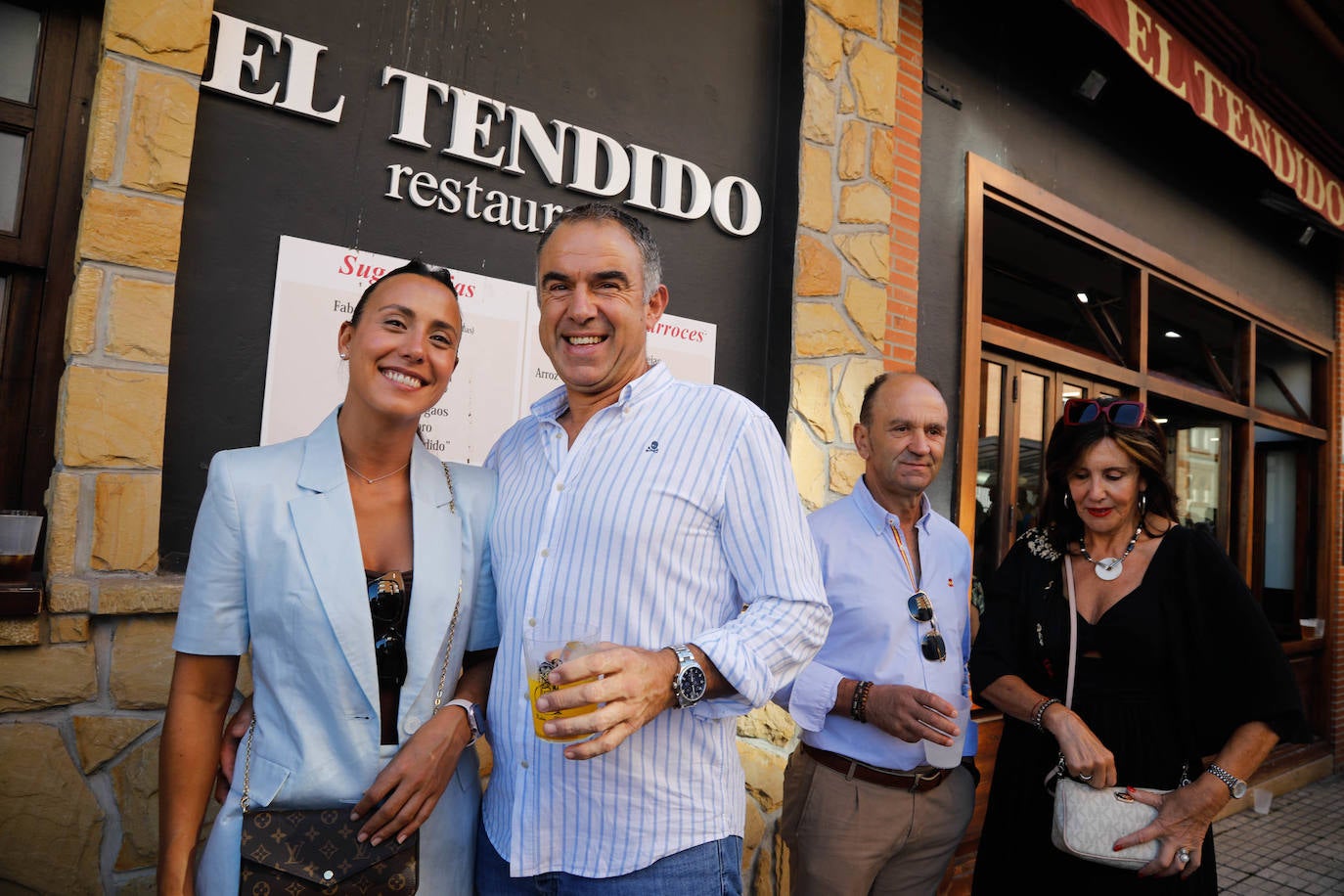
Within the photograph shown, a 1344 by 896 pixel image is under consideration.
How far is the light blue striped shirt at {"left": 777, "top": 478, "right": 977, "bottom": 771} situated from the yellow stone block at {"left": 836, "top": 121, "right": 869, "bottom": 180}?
1.80m

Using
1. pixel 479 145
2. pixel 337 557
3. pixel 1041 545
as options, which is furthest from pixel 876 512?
pixel 479 145

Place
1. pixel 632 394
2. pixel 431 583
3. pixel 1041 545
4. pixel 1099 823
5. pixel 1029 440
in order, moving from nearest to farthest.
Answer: pixel 431 583 → pixel 632 394 → pixel 1099 823 → pixel 1041 545 → pixel 1029 440

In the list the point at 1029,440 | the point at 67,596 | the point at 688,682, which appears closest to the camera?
the point at 688,682

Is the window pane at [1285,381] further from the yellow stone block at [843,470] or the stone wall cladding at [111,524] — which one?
the stone wall cladding at [111,524]

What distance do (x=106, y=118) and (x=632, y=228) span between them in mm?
1624

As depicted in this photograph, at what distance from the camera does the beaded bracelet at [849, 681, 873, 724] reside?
230cm

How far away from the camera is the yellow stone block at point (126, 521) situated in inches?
86.4

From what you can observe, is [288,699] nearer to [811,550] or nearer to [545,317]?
[545,317]

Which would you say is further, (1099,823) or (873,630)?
(873,630)

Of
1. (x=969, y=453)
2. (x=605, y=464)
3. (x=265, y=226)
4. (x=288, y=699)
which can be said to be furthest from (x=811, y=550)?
(x=969, y=453)

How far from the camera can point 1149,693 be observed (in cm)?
215

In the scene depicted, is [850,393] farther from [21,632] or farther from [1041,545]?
[21,632]

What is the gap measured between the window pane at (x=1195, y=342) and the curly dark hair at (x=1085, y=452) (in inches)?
185

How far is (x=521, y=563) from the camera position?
1.55 m
